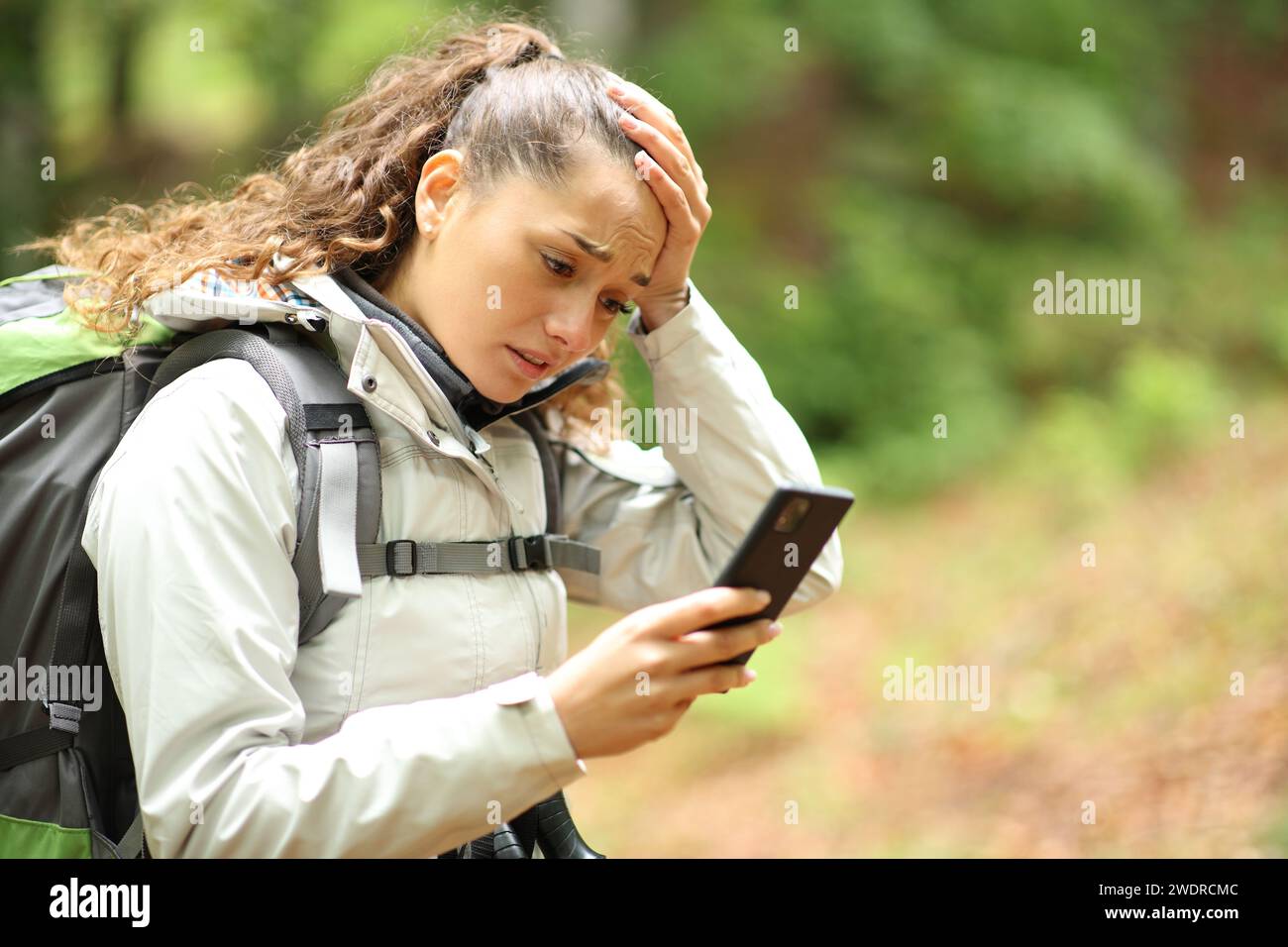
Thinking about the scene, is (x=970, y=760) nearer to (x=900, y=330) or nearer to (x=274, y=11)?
(x=900, y=330)

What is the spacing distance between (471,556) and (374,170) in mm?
847

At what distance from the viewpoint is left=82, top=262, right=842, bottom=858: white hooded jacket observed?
172cm

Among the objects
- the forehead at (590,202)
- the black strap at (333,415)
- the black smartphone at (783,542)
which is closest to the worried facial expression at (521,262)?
the forehead at (590,202)

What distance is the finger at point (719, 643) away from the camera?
1.71 metres

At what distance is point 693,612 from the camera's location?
5.59ft

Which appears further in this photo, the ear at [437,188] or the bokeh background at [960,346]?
the bokeh background at [960,346]

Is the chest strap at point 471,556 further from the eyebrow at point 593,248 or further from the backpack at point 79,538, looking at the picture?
the eyebrow at point 593,248

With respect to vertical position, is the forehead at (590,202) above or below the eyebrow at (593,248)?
above

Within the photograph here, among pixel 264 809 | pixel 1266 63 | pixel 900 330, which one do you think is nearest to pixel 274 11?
pixel 900 330

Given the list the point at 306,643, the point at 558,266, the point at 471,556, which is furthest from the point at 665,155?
the point at 306,643

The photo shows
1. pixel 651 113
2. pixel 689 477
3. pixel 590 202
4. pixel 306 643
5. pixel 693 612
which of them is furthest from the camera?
pixel 689 477

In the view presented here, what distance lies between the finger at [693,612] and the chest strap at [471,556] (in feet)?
1.65

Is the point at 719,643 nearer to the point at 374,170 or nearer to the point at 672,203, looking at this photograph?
the point at 672,203

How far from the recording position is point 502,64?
249cm
